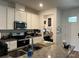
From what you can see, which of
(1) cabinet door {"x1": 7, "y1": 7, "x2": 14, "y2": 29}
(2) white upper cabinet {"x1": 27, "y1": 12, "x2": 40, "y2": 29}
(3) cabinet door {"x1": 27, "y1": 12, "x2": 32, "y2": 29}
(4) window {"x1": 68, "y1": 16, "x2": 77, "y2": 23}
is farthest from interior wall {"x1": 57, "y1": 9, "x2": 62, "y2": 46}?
(1) cabinet door {"x1": 7, "y1": 7, "x2": 14, "y2": 29}

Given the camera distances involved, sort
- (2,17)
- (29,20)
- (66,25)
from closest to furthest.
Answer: (2,17) → (29,20) → (66,25)

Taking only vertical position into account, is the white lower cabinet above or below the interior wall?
below

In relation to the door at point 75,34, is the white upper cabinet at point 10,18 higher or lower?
higher

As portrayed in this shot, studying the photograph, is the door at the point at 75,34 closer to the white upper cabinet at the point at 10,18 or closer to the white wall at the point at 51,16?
the white wall at the point at 51,16

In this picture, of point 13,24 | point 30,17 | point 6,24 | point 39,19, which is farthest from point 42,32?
point 6,24

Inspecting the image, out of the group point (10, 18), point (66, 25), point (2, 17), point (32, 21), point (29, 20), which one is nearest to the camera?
point (2, 17)

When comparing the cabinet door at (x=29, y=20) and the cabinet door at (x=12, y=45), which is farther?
the cabinet door at (x=29, y=20)

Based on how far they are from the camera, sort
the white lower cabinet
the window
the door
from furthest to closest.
A: 1. the window
2. the door
3. the white lower cabinet

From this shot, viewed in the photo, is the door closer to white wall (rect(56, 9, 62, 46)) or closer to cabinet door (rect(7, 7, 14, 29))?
white wall (rect(56, 9, 62, 46))

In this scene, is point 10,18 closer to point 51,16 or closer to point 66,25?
point 51,16

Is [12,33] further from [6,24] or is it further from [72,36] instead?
[72,36]

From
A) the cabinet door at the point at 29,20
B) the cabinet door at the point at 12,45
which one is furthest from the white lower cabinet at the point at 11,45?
the cabinet door at the point at 29,20

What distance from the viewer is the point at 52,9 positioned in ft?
17.7

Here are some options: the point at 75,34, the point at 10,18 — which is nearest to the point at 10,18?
the point at 10,18
